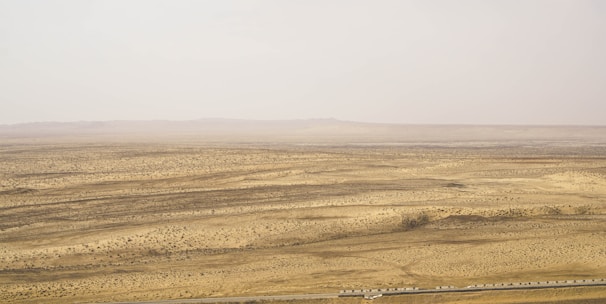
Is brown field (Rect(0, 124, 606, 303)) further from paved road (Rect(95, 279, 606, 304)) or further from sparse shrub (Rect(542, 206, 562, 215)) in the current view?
paved road (Rect(95, 279, 606, 304))

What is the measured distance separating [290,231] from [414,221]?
6192 millimetres

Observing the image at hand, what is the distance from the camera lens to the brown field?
1609cm

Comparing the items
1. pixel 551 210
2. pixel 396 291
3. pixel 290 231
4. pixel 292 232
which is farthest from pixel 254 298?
pixel 551 210

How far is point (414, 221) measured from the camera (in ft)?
76.5

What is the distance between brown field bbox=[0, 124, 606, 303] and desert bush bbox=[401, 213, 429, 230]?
0.09 meters

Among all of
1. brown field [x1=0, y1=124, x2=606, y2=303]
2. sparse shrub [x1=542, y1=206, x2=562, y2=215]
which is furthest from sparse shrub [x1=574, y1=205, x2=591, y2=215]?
sparse shrub [x1=542, y1=206, x2=562, y2=215]

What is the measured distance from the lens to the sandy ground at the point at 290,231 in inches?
639

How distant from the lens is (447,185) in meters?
33.1

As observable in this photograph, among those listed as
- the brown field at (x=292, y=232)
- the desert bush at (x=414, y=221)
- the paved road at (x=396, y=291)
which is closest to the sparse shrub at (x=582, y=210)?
the brown field at (x=292, y=232)

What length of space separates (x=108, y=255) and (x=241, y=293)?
286 inches

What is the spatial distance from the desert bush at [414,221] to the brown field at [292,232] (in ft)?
0.30

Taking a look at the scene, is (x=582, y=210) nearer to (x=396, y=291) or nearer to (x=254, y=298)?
(x=396, y=291)

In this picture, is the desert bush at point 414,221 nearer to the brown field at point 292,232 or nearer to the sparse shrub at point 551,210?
the brown field at point 292,232

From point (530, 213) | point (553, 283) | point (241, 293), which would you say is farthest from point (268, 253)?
point (530, 213)
